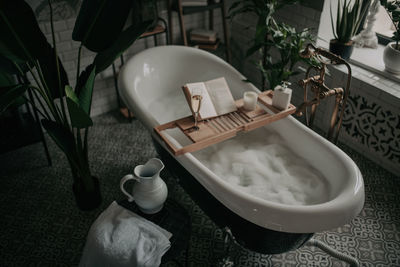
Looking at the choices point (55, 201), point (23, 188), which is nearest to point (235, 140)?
point (55, 201)

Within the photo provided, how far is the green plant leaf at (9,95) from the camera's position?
1.55 m

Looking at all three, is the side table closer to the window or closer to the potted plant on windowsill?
the potted plant on windowsill

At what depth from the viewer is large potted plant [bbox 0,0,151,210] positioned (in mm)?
1577

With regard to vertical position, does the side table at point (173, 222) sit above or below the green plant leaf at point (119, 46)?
below

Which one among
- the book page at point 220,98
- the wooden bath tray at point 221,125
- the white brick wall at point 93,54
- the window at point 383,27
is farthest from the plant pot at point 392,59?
the white brick wall at point 93,54

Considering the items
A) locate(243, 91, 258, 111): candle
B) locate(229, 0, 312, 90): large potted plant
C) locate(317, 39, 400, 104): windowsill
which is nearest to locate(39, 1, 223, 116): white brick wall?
locate(229, 0, 312, 90): large potted plant

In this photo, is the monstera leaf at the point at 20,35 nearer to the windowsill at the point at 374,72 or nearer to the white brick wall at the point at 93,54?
the white brick wall at the point at 93,54

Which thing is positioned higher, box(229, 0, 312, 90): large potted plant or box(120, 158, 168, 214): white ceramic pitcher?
box(229, 0, 312, 90): large potted plant

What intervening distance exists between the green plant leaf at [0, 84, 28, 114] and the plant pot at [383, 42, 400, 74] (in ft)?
7.81

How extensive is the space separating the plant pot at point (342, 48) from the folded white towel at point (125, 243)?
196cm

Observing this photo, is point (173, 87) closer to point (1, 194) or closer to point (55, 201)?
point (55, 201)

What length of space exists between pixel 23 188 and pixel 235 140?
59.8 inches

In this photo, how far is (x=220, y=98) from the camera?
83.8 inches

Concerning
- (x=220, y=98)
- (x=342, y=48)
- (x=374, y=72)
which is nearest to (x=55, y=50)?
(x=220, y=98)
